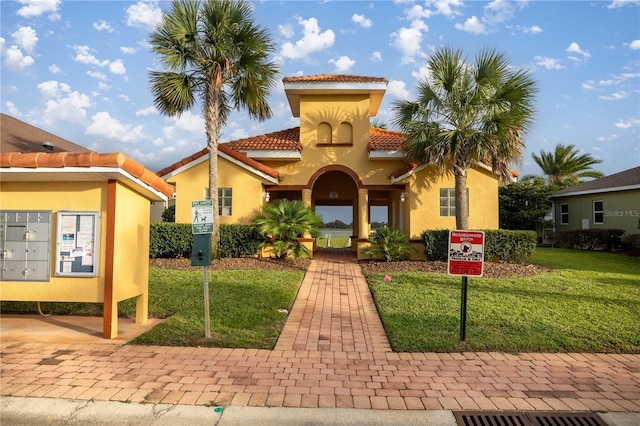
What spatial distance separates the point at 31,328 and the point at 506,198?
23.5 metres

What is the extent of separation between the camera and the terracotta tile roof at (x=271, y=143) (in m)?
15.7

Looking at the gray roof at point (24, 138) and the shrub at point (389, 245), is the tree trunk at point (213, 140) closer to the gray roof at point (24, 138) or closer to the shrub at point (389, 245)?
the shrub at point (389, 245)

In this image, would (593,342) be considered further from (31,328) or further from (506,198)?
(506,198)

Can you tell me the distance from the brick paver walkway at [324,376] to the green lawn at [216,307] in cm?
36

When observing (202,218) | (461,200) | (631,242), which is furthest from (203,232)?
(631,242)

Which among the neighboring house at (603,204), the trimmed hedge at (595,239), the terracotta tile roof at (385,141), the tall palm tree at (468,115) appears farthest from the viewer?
the neighboring house at (603,204)

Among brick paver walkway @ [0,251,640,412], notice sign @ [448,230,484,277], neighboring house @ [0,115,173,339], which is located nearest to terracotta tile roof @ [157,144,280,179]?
neighboring house @ [0,115,173,339]

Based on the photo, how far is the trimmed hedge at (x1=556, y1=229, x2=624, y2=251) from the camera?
64.7 ft

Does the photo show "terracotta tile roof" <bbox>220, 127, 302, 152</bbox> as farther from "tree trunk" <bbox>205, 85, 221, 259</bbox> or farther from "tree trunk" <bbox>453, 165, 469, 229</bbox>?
"tree trunk" <bbox>453, 165, 469, 229</bbox>

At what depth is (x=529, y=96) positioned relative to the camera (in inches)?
483

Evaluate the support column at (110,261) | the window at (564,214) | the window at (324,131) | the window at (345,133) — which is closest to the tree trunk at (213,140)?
the window at (324,131)

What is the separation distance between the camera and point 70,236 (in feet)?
20.2

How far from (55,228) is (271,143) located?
10.6 m

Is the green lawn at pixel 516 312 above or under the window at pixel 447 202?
under
